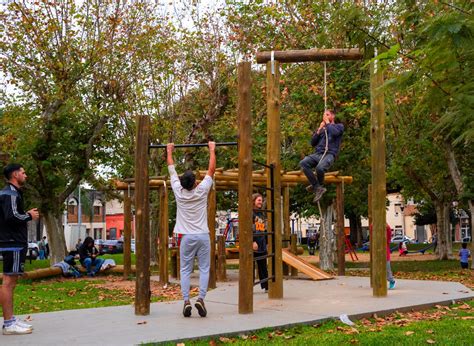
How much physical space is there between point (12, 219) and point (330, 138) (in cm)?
558

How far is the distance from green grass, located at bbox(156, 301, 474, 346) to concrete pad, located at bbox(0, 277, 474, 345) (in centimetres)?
19

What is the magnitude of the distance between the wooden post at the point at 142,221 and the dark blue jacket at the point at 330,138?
337 cm

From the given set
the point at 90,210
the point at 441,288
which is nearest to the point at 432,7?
the point at 441,288

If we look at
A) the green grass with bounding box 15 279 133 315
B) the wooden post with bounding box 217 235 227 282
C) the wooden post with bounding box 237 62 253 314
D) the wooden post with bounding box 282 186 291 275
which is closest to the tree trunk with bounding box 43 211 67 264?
the green grass with bounding box 15 279 133 315

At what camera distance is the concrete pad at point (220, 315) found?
6.51 meters

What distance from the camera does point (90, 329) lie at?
6.99 m

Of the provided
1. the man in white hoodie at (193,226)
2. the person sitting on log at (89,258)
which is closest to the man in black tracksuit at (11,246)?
the man in white hoodie at (193,226)

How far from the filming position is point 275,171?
387 inches

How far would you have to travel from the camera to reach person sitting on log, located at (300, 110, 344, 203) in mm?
10430

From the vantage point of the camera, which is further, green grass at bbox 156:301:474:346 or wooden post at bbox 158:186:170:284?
wooden post at bbox 158:186:170:284

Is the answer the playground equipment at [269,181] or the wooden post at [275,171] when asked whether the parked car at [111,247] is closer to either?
the wooden post at [275,171]

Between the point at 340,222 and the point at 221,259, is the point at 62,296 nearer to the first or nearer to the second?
the point at 221,259

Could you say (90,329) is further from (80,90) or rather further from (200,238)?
(80,90)

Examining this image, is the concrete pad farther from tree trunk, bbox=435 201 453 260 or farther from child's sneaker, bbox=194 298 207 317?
tree trunk, bbox=435 201 453 260
